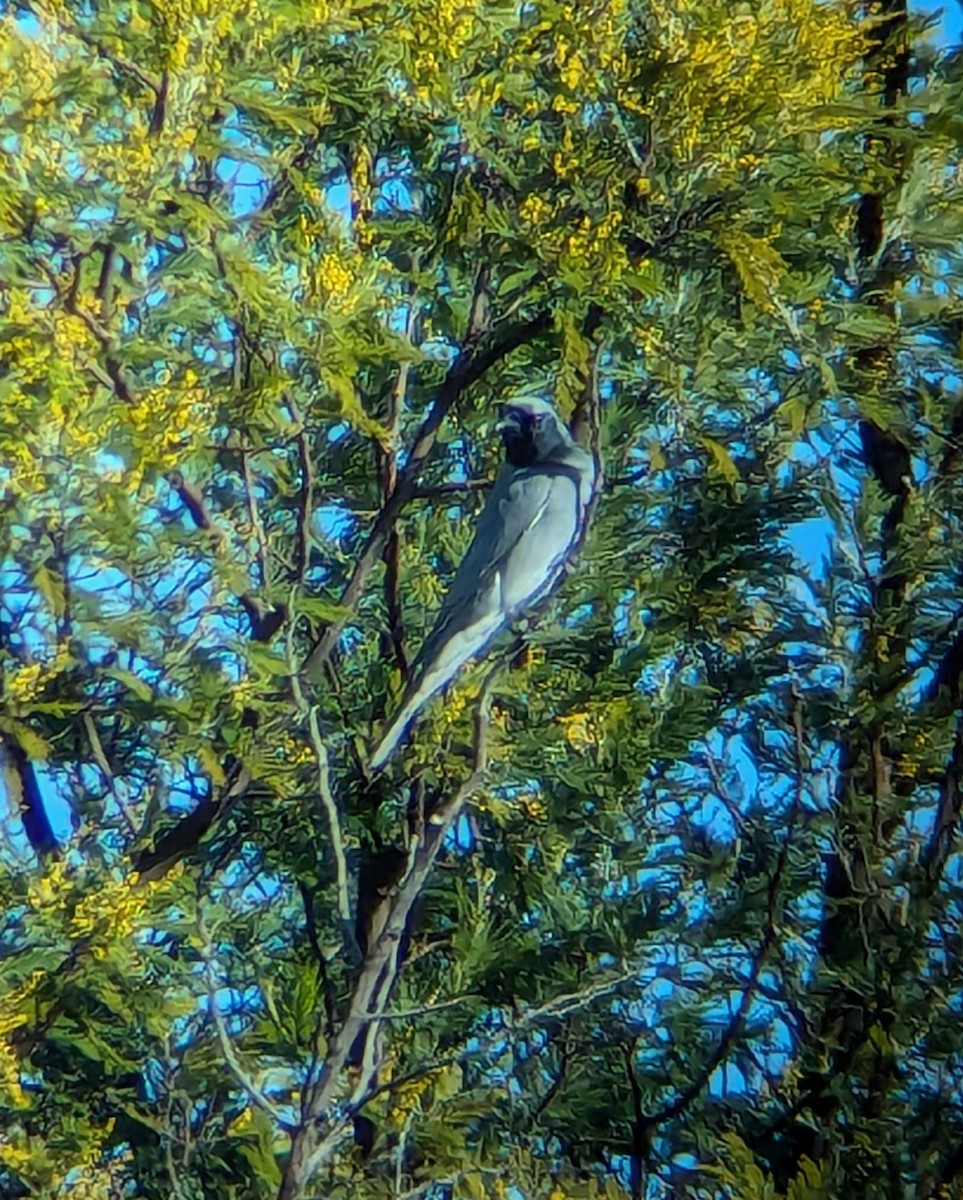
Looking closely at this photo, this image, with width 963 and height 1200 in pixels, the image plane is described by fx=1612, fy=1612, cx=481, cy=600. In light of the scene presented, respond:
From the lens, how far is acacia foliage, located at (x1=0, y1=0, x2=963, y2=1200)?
4.42ft

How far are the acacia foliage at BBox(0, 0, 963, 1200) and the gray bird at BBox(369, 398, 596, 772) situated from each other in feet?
0.12

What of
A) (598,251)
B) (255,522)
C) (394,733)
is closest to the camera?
(255,522)

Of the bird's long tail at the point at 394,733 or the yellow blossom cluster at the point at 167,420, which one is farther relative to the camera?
the bird's long tail at the point at 394,733

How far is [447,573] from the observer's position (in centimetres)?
166

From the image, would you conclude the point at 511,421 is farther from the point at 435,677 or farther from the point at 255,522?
the point at 255,522

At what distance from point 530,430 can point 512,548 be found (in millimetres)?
118

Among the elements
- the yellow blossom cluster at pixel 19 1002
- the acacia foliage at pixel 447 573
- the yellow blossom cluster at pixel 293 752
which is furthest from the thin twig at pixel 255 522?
the yellow blossom cluster at pixel 19 1002

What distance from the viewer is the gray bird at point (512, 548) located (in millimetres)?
1482

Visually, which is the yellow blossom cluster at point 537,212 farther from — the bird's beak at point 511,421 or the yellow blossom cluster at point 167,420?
the yellow blossom cluster at point 167,420

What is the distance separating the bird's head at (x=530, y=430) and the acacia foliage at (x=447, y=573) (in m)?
0.03

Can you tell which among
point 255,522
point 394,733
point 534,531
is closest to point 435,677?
point 394,733

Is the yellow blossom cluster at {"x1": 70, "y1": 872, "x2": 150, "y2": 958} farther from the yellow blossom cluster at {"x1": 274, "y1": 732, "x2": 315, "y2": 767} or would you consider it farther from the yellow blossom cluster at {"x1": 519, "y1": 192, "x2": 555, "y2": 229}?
the yellow blossom cluster at {"x1": 519, "y1": 192, "x2": 555, "y2": 229}

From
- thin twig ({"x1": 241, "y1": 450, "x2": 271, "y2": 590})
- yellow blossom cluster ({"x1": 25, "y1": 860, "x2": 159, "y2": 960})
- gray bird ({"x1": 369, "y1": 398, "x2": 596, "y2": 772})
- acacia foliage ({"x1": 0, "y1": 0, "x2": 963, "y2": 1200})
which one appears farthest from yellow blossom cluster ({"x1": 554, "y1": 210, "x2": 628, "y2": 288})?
yellow blossom cluster ({"x1": 25, "y1": 860, "x2": 159, "y2": 960})

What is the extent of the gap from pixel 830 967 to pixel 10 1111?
733 mm
